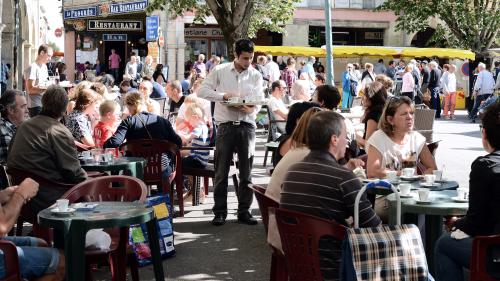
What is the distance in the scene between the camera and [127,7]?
3959 cm

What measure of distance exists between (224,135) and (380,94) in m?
1.72

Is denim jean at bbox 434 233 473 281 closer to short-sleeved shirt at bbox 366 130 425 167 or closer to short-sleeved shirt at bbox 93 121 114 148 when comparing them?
short-sleeved shirt at bbox 366 130 425 167

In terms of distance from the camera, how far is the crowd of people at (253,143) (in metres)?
4.84

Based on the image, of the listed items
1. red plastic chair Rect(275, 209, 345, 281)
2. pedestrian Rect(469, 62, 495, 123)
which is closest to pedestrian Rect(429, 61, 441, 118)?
pedestrian Rect(469, 62, 495, 123)

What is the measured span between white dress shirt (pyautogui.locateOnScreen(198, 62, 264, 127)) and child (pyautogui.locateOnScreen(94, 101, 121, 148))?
1.48 metres

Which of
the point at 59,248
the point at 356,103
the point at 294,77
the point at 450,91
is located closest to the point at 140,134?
the point at 59,248

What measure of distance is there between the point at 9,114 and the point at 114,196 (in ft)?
9.86

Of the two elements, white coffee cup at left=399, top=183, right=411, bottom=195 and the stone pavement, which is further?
the stone pavement

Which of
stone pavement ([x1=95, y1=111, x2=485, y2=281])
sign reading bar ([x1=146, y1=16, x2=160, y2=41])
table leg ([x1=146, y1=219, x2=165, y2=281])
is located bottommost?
stone pavement ([x1=95, y1=111, x2=485, y2=281])

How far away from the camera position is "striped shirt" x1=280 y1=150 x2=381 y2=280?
4.71 metres

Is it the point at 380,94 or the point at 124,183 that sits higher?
the point at 380,94

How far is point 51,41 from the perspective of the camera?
4412 inches

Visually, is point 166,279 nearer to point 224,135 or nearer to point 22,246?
point 22,246

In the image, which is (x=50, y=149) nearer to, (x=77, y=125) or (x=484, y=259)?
(x=77, y=125)
